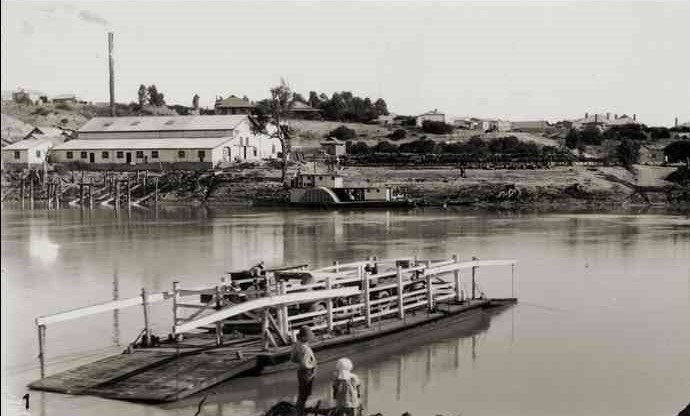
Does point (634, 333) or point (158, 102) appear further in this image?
point (158, 102)

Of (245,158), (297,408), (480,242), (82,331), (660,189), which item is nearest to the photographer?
(297,408)

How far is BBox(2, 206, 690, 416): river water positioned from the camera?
14.9 m

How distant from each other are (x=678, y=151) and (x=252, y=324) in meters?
76.3

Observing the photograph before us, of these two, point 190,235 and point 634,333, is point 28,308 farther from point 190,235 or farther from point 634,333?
point 190,235

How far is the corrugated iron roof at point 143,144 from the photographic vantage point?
81125 mm

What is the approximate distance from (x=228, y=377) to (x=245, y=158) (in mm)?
70325

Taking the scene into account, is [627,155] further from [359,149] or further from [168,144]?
[168,144]

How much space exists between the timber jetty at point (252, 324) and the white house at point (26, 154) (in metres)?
65.2

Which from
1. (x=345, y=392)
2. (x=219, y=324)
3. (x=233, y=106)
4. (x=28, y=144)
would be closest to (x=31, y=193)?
(x=28, y=144)

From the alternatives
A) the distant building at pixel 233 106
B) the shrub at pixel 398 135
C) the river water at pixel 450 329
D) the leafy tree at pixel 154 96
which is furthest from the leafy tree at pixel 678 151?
the leafy tree at pixel 154 96

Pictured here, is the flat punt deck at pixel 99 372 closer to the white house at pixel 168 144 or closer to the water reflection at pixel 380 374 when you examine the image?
the water reflection at pixel 380 374

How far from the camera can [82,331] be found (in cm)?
2009

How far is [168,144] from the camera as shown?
82.6 meters

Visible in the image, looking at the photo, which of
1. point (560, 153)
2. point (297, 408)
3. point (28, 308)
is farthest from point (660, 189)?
point (297, 408)
